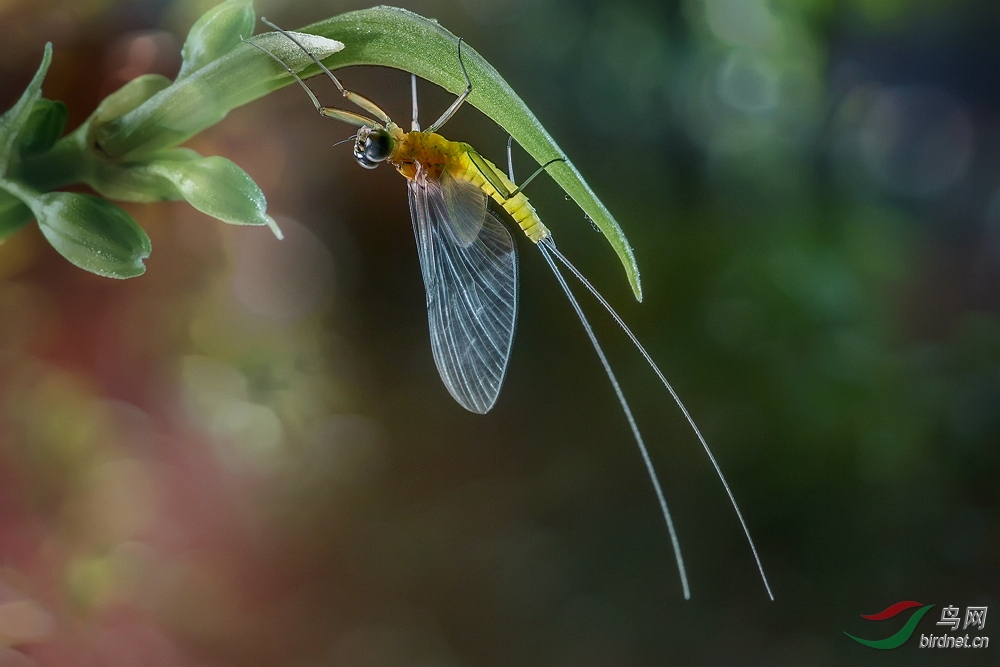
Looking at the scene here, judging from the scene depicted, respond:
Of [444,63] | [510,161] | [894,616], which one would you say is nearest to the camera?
[444,63]

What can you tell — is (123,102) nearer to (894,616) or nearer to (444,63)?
(444,63)

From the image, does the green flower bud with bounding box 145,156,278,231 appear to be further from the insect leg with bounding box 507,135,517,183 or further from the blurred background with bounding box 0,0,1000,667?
the blurred background with bounding box 0,0,1000,667

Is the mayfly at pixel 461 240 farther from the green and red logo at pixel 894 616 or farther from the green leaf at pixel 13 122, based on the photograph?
the green and red logo at pixel 894 616

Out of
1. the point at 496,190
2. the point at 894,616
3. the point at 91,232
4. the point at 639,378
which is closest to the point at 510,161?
the point at 496,190

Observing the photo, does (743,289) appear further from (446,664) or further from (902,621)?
(446,664)

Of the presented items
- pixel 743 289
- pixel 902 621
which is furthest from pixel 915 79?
pixel 902 621

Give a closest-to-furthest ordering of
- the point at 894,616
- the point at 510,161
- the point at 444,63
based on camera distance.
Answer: the point at 444,63, the point at 510,161, the point at 894,616
